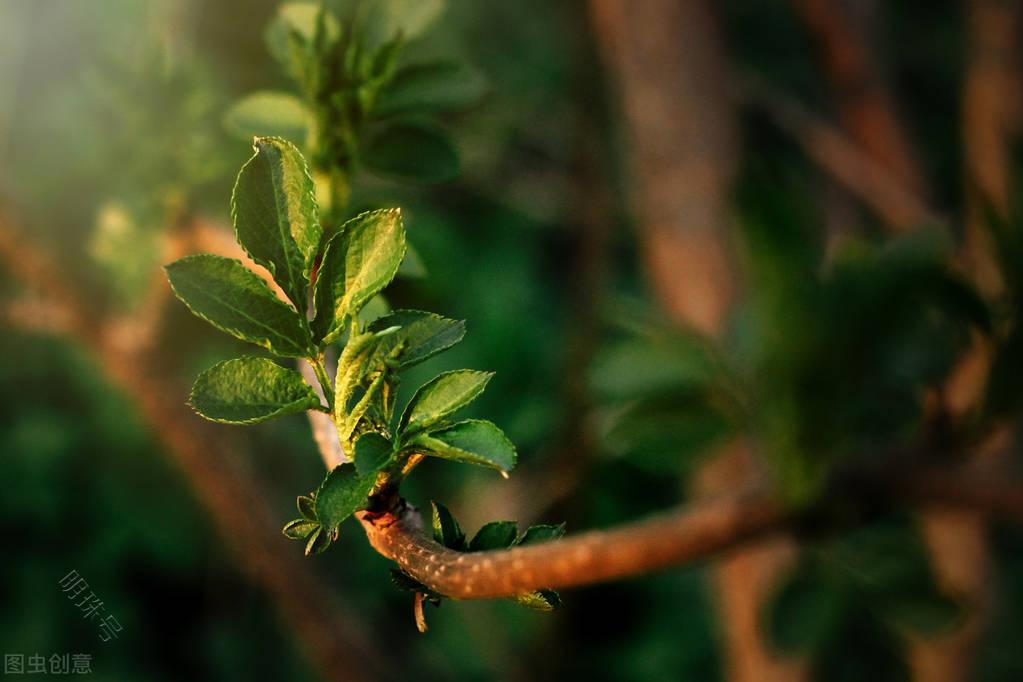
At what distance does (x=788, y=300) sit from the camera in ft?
0.82

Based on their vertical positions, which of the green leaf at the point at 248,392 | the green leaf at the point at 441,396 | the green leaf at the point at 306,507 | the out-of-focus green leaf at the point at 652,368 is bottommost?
the out-of-focus green leaf at the point at 652,368

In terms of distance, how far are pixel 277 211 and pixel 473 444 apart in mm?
58

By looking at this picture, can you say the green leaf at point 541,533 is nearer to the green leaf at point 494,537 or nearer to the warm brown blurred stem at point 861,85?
the green leaf at point 494,537

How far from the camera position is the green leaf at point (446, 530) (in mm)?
204

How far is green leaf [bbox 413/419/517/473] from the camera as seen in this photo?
0.18 metres

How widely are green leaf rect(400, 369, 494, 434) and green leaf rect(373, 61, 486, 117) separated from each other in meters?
0.16

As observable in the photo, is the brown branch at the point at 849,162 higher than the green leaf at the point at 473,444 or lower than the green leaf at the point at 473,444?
lower

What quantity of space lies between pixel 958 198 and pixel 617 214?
0.81m

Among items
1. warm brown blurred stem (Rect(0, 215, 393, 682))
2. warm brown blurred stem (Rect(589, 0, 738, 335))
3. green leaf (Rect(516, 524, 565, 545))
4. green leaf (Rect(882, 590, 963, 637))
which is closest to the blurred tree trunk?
warm brown blurred stem (Rect(589, 0, 738, 335))

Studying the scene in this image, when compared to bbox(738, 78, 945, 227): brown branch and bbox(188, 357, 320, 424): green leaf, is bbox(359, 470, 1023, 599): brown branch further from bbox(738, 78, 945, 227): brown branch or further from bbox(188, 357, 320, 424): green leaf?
bbox(738, 78, 945, 227): brown branch

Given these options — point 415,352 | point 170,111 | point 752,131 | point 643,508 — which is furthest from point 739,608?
point 415,352

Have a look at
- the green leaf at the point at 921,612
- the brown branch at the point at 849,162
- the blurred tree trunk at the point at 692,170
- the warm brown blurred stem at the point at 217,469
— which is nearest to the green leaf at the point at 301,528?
the green leaf at the point at 921,612

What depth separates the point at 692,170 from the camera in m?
1.08

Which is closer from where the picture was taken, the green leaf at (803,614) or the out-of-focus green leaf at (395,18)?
the out-of-focus green leaf at (395,18)
